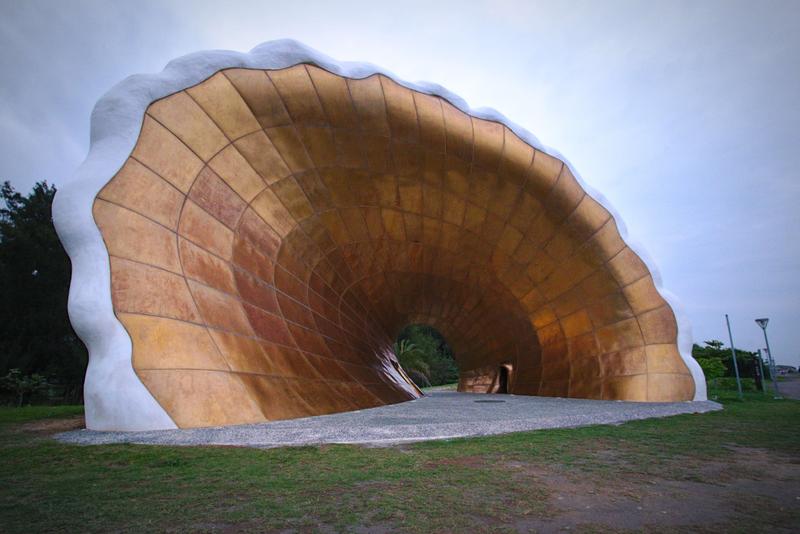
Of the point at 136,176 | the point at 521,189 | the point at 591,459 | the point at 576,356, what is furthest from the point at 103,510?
Answer: the point at 576,356

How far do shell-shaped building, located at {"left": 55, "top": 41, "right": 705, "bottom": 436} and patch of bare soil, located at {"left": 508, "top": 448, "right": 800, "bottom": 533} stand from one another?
473 centimetres

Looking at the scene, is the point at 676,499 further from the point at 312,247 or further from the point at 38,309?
the point at 38,309

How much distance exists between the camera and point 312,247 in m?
9.95

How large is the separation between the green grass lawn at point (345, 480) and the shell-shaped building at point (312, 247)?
1.95 meters

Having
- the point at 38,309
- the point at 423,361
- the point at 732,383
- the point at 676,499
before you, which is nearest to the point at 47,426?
the point at 676,499

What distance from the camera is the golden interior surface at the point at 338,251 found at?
6516 mm

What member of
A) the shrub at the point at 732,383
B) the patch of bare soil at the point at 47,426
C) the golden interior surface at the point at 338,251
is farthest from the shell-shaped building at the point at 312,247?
the shrub at the point at 732,383

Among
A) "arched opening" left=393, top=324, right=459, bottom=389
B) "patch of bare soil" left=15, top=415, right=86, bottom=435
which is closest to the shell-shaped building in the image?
"patch of bare soil" left=15, top=415, right=86, bottom=435

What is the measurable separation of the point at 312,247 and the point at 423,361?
96.8ft

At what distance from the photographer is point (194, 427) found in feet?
18.9

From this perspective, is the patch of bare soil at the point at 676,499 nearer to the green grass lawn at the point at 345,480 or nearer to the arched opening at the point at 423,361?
the green grass lawn at the point at 345,480

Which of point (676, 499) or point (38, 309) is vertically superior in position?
point (38, 309)

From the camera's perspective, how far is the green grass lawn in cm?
243

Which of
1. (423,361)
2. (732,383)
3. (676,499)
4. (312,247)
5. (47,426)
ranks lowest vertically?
(732,383)
